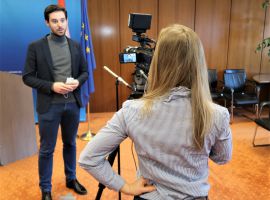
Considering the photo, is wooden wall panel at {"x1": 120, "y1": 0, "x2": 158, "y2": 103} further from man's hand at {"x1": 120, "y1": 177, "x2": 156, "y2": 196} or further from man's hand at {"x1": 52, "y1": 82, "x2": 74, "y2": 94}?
man's hand at {"x1": 120, "y1": 177, "x2": 156, "y2": 196}

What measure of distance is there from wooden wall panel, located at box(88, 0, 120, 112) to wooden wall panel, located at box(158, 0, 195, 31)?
80 cm

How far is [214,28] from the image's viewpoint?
5.34 metres

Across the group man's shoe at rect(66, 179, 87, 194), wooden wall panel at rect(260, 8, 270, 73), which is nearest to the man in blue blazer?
man's shoe at rect(66, 179, 87, 194)

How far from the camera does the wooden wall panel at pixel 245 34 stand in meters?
5.34

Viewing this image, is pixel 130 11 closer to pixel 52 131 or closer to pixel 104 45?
pixel 104 45

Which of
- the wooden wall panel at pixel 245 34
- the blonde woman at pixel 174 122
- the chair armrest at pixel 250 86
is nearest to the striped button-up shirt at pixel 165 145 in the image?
the blonde woman at pixel 174 122

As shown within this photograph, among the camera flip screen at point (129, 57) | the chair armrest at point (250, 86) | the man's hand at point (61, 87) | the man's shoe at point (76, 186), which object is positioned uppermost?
the camera flip screen at point (129, 57)

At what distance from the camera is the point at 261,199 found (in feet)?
8.18

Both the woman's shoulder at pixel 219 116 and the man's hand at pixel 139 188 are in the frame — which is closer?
the woman's shoulder at pixel 219 116

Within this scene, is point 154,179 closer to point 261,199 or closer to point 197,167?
point 197,167

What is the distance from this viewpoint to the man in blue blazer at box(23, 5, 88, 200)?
2.10 m

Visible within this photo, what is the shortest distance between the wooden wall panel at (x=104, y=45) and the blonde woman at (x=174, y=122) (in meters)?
4.19

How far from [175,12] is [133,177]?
3.40 metres

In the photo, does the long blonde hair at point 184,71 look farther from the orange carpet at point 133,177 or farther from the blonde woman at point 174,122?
the orange carpet at point 133,177
